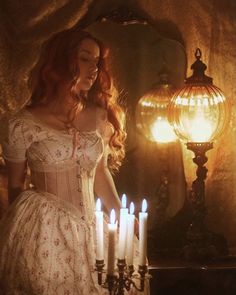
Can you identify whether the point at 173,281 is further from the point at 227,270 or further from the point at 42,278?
the point at 42,278

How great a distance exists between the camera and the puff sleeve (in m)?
2.09

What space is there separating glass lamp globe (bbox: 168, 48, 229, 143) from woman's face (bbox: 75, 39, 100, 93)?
1.44ft

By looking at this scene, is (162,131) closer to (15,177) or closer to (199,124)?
(199,124)

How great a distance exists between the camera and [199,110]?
2.36 meters

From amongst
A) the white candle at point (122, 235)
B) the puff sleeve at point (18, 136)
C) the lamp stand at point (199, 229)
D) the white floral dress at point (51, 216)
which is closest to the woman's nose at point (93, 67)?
the white floral dress at point (51, 216)

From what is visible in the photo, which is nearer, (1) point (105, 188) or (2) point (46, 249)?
(2) point (46, 249)

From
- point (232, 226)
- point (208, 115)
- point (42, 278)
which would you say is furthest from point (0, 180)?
point (232, 226)

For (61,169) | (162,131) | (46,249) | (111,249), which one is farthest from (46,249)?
(162,131)

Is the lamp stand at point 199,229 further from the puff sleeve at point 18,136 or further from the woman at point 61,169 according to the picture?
the puff sleeve at point 18,136

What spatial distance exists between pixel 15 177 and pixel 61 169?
0.75ft

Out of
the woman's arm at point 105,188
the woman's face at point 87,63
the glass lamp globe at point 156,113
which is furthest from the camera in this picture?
the glass lamp globe at point 156,113

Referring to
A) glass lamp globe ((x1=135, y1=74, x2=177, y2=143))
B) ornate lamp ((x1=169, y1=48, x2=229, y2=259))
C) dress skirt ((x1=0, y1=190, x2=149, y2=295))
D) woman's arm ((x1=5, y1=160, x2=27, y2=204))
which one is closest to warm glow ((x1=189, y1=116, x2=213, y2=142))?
ornate lamp ((x1=169, y1=48, x2=229, y2=259))

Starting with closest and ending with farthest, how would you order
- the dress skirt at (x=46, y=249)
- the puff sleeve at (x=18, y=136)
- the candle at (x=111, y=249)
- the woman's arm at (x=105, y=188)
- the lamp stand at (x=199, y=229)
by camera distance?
the candle at (x=111, y=249) < the dress skirt at (x=46, y=249) < the puff sleeve at (x=18, y=136) < the woman's arm at (x=105, y=188) < the lamp stand at (x=199, y=229)

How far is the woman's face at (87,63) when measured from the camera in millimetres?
2207
